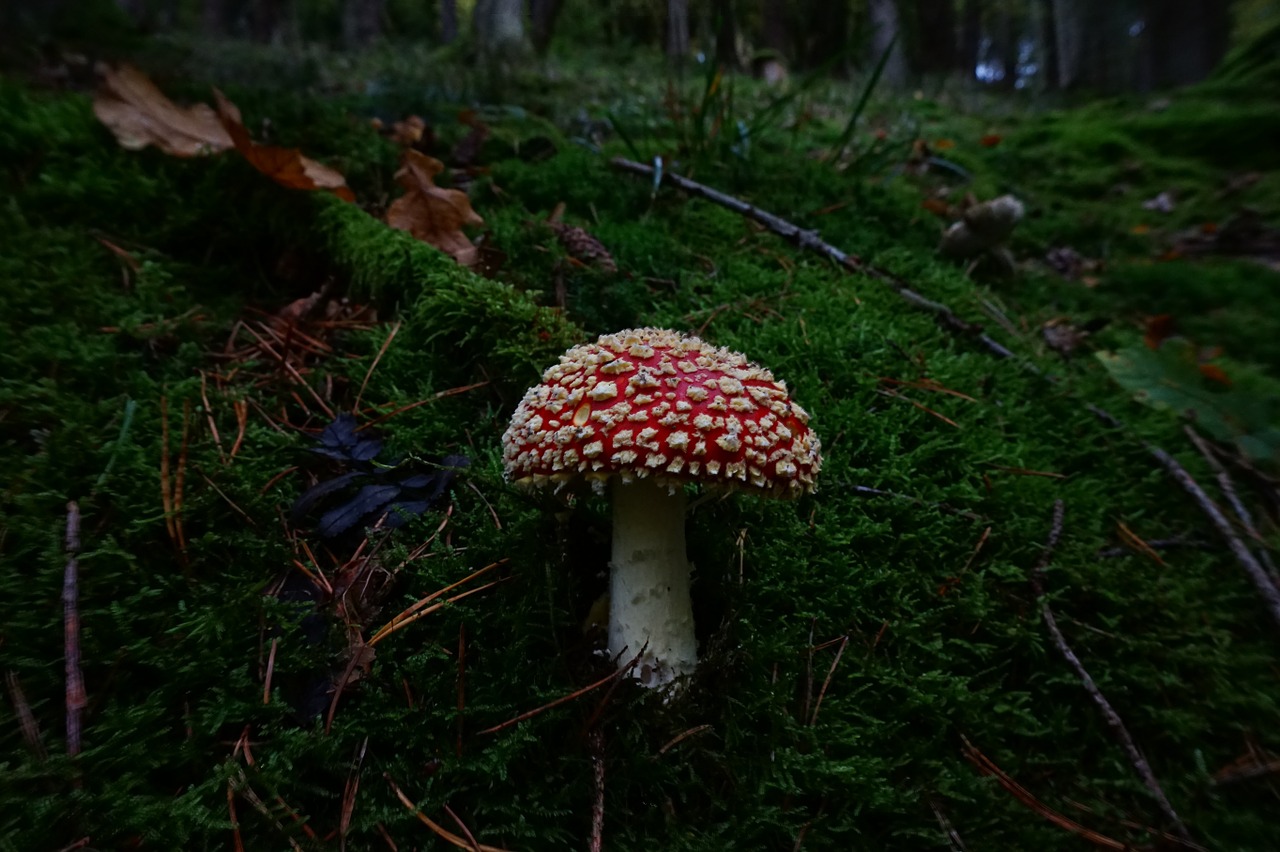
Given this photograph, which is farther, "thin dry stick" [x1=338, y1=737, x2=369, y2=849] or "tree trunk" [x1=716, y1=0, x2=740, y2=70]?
"tree trunk" [x1=716, y1=0, x2=740, y2=70]

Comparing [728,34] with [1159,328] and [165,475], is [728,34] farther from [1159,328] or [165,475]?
[165,475]

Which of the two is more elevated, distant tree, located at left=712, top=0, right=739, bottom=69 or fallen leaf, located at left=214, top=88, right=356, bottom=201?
distant tree, located at left=712, top=0, right=739, bottom=69

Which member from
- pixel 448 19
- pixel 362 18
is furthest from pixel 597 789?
pixel 362 18

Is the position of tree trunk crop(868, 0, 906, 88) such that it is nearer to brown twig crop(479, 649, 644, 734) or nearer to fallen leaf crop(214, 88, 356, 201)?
fallen leaf crop(214, 88, 356, 201)

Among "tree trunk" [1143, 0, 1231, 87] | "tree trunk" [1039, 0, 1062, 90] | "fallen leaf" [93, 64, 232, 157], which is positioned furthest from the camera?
"tree trunk" [1039, 0, 1062, 90]

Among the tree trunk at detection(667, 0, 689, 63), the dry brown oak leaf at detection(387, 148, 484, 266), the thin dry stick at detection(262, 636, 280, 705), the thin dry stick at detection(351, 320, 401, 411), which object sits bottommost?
the thin dry stick at detection(262, 636, 280, 705)

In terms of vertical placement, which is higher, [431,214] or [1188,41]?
[1188,41]

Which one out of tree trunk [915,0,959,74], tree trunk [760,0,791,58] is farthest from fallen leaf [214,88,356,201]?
tree trunk [760,0,791,58]
